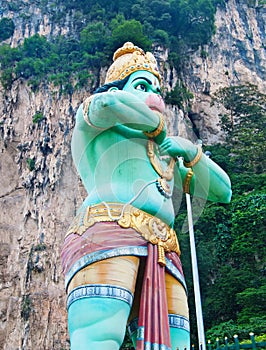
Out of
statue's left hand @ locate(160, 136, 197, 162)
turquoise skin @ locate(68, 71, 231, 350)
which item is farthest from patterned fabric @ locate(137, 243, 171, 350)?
statue's left hand @ locate(160, 136, 197, 162)

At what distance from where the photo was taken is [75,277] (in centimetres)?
270

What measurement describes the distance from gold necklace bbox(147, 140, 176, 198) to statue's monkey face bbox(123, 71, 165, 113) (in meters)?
0.27

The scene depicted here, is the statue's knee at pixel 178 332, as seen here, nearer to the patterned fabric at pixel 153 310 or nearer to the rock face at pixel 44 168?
the patterned fabric at pixel 153 310

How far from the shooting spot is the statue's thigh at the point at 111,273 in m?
2.59

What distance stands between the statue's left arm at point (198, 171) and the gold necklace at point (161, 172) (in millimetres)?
80

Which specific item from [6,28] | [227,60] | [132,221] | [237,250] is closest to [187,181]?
[132,221]

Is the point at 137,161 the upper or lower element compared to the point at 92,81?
lower

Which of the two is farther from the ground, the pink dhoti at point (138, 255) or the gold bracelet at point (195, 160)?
the gold bracelet at point (195, 160)

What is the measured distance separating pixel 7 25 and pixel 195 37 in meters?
6.41

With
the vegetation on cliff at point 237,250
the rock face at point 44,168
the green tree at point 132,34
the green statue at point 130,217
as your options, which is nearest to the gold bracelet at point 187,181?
the green statue at point 130,217

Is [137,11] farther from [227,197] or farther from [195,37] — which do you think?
[227,197]

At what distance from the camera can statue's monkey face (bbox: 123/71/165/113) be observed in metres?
3.17

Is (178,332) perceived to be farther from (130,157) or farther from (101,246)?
(130,157)

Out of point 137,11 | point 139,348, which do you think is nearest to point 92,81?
point 137,11
